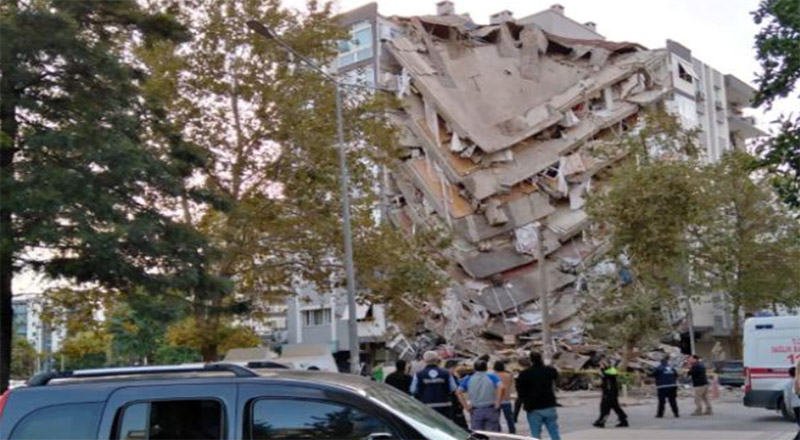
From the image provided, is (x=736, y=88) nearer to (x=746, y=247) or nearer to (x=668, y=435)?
(x=746, y=247)

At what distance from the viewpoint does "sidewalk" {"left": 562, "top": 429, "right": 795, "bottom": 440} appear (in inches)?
608

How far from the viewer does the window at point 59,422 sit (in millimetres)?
5082


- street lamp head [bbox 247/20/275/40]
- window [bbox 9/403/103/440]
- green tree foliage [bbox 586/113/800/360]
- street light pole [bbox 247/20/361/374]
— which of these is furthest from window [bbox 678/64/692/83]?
window [bbox 9/403/103/440]

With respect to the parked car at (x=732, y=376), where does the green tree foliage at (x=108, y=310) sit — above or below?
above

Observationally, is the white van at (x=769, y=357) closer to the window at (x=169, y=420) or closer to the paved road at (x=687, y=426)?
the paved road at (x=687, y=426)

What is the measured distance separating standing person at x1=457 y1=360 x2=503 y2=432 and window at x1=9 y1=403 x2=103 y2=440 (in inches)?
302

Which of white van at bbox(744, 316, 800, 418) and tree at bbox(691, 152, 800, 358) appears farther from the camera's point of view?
tree at bbox(691, 152, 800, 358)

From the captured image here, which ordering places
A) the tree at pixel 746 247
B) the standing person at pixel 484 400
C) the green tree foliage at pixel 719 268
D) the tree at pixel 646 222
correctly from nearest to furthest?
the standing person at pixel 484 400
the tree at pixel 646 222
the green tree foliage at pixel 719 268
the tree at pixel 746 247

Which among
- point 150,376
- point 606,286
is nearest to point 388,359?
point 606,286

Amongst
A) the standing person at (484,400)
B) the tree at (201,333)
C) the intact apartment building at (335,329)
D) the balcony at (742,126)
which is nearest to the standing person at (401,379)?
the standing person at (484,400)

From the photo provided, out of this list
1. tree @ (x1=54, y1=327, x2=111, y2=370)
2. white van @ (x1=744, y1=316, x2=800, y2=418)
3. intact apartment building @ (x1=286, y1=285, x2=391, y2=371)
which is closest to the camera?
white van @ (x1=744, y1=316, x2=800, y2=418)

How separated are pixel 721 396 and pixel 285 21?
2008 centimetres

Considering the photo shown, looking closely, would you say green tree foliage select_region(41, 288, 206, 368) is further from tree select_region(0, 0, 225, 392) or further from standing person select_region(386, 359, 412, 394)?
standing person select_region(386, 359, 412, 394)

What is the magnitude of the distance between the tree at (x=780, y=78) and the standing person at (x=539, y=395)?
5554 mm
